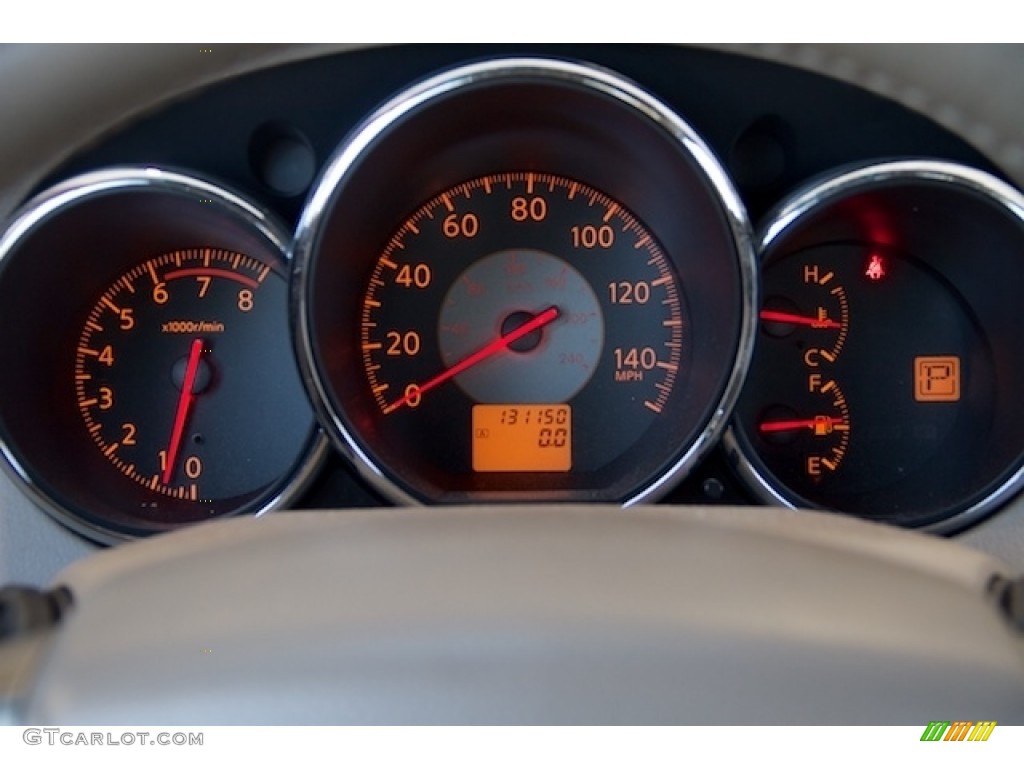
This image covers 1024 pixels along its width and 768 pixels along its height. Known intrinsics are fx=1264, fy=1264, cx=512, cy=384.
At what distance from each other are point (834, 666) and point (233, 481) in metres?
1.18

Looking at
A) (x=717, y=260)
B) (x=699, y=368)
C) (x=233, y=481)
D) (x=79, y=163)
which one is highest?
(x=79, y=163)

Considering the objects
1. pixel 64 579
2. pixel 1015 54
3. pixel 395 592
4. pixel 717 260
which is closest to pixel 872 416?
pixel 717 260

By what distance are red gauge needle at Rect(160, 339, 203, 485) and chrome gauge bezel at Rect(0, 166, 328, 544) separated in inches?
5.7

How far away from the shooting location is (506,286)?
2.09 m

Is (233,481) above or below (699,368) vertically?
below

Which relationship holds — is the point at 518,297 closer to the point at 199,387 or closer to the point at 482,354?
the point at 482,354

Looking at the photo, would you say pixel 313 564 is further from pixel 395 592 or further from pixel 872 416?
pixel 872 416

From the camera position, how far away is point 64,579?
1312 millimetres

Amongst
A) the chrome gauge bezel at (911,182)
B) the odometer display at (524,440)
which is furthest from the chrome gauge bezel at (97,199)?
the chrome gauge bezel at (911,182)

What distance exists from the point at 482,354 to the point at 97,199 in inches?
25.4

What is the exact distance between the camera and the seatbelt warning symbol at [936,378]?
6.76ft

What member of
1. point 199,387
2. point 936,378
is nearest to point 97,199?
point 199,387

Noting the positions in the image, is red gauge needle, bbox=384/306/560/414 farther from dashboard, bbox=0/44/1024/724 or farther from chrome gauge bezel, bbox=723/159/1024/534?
chrome gauge bezel, bbox=723/159/1024/534

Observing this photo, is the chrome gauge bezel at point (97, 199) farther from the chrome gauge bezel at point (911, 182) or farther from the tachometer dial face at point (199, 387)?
the chrome gauge bezel at point (911, 182)
